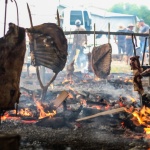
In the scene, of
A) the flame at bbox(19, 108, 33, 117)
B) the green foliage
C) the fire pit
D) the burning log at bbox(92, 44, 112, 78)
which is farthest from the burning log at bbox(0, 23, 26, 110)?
the green foliage

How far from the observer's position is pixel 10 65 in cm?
519

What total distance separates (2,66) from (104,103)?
4.62 meters

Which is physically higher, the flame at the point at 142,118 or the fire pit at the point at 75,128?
the flame at the point at 142,118

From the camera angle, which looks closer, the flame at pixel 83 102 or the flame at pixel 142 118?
the flame at pixel 142 118

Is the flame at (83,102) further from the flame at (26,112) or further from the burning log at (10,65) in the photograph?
the burning log at (10,65)

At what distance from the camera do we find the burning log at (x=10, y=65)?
5059mm

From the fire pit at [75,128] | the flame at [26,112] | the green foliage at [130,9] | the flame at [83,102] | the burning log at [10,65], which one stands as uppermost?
the green foliage at [130,9]

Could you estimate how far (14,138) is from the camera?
12.4 ft

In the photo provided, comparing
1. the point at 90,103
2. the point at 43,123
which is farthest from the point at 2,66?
the point at 90,103

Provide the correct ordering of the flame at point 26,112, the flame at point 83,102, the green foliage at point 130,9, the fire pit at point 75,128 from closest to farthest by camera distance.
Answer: the fire pit at point 75,128 < the flame at point 26,112 < the flame at point 83,102 < the green foliage at point 130,9

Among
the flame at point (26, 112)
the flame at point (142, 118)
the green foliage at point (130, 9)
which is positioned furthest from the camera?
the green foliage at point (130, 9)

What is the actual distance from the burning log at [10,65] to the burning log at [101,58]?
7.35 metres

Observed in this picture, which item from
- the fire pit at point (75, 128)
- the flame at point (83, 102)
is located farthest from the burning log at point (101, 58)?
the fire pit at point (75, 128)

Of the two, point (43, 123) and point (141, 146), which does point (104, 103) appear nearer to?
point (43, 123)
